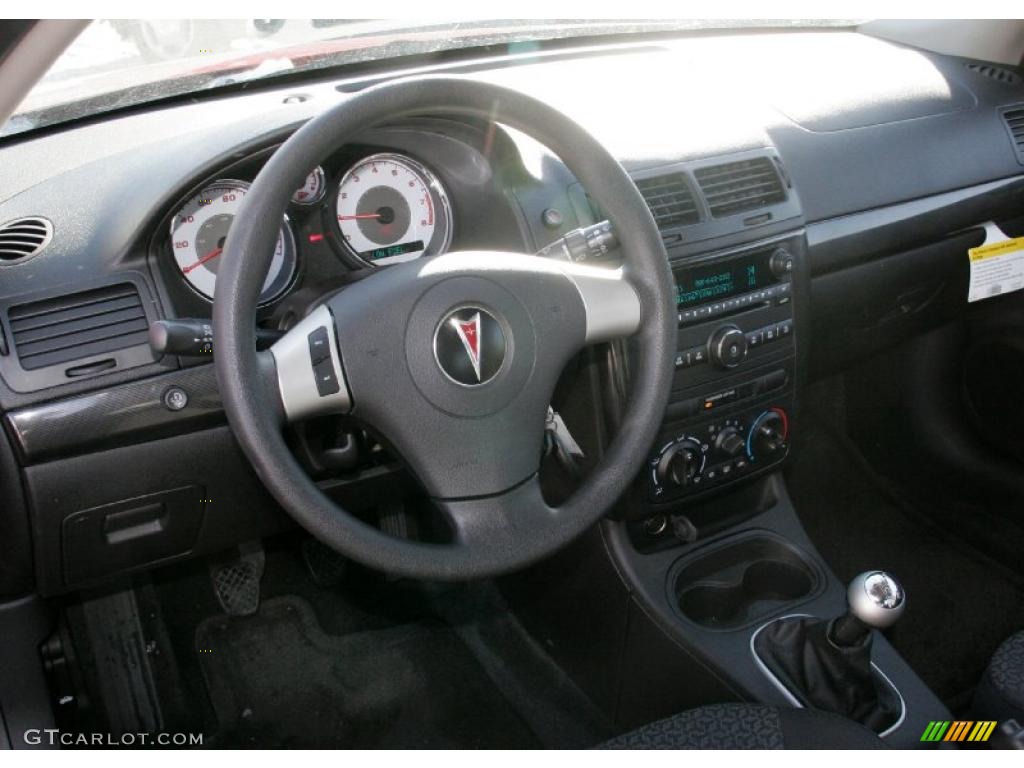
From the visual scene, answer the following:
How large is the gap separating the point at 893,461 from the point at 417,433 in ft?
6.21

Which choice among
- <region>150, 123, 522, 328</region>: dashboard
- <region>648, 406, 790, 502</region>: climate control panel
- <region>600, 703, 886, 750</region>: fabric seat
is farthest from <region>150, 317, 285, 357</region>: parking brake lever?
<region>648, 406, 790, 502</region>: climate control panel

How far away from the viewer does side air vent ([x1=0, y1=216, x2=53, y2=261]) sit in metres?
1.51

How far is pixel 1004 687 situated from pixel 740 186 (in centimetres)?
95

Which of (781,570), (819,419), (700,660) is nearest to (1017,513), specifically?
(819,419)

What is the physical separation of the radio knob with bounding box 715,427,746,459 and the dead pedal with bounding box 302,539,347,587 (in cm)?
101

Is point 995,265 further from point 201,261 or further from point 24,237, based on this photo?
point 24,237

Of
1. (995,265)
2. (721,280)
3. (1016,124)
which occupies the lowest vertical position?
(995,265)

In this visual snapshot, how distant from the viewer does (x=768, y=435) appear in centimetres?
199

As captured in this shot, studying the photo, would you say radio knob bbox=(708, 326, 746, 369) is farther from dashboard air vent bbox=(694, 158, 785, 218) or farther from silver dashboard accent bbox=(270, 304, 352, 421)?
silver dashboard accent bbox=(270, 304, 352, 421)

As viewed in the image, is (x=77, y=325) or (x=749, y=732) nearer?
(x=749, y=732)

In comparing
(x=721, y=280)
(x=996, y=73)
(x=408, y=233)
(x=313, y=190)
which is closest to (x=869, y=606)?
(x=721, y=280)

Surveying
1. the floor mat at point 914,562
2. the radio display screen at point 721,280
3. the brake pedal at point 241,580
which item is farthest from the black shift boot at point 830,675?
the brake pedal at point 241,580

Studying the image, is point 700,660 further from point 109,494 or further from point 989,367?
point 989,367

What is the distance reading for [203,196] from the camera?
1570 mm
